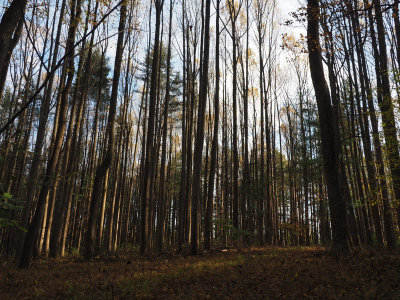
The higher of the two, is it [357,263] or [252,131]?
[252,131]

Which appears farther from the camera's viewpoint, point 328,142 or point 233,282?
point 328,142

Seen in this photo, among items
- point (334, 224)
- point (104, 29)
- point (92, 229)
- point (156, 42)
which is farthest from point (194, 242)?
point (104, 29)

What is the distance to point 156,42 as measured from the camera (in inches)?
414

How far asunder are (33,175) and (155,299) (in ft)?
22.5

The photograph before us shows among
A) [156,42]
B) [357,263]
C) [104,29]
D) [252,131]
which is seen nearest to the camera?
[357,263]

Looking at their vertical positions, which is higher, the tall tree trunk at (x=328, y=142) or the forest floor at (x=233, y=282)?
the tall tree trunk at (x=328, y=142)

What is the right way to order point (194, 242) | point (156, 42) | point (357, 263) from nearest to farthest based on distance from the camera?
point (357, 263) → point (194, 242) → point (156, 42)

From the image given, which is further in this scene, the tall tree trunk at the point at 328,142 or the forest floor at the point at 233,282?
the tall tree trunk at the point at 328,142

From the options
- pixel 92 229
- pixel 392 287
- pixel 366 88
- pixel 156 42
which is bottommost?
pixel 392 287

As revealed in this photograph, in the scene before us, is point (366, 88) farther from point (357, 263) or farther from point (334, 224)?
point (357, 263)

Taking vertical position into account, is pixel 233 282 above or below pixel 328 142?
below

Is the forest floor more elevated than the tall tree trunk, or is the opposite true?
the tall tree trunk

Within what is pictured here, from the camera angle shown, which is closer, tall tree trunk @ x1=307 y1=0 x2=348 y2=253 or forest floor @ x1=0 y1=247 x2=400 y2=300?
forest floor @ x1=0 y1=247 x2=400 y2=300

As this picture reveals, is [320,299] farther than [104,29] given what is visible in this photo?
No
